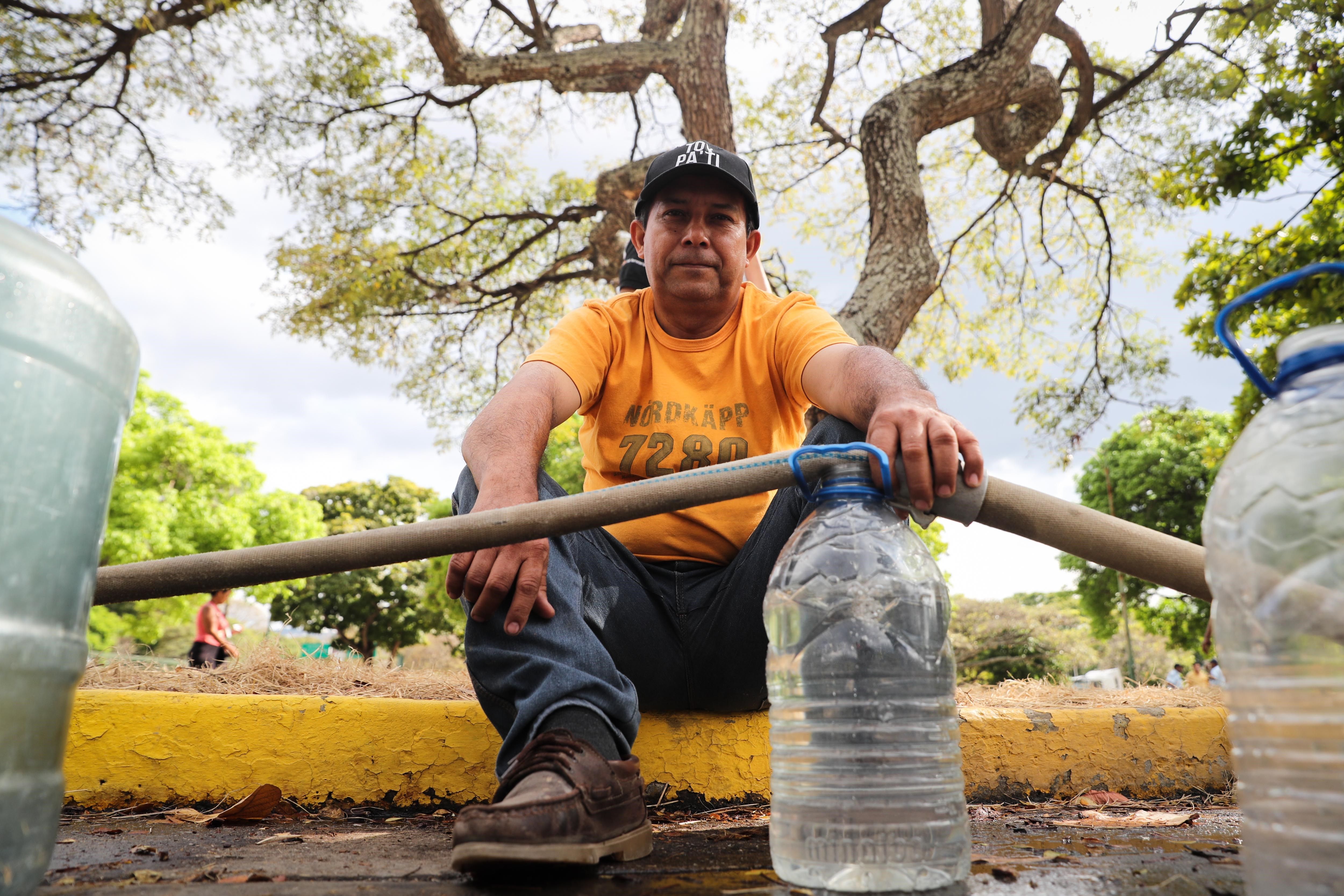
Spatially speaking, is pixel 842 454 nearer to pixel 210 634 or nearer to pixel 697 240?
pixel 697 240

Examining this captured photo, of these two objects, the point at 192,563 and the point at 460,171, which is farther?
the point at 460,171

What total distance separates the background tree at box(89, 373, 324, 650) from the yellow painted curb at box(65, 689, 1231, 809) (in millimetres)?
24360

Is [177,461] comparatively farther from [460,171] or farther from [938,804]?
[938,804]

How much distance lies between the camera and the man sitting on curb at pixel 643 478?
1654 mm

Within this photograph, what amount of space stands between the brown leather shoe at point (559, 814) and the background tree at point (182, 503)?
2602cm

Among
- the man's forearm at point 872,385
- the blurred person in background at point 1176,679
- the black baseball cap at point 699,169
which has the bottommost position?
the blurred person in background at point 1176,679

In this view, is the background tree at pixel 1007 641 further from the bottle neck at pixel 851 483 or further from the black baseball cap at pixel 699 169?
the bottle neck at pixel 851 483

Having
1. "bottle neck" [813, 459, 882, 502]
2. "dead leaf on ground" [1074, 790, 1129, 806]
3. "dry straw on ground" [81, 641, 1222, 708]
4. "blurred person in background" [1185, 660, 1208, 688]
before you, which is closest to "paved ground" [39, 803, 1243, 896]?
"dead leaf on ground" [1074, 790, 1129, 806]

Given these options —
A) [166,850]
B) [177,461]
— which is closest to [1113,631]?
[177,461]

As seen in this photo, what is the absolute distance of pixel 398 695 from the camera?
3.76 metres

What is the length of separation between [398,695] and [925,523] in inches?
111

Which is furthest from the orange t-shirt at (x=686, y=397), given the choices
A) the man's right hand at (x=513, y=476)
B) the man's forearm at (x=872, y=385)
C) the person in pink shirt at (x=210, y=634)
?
the person in pink shirt at (x=210, y=634)

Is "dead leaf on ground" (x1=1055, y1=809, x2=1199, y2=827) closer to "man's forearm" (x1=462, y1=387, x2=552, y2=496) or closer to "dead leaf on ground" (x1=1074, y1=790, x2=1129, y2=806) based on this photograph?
"dead leaf on ground" (x1=1074, y1=790, x2=1129, y2=806)

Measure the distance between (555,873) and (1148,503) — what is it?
120 ft
